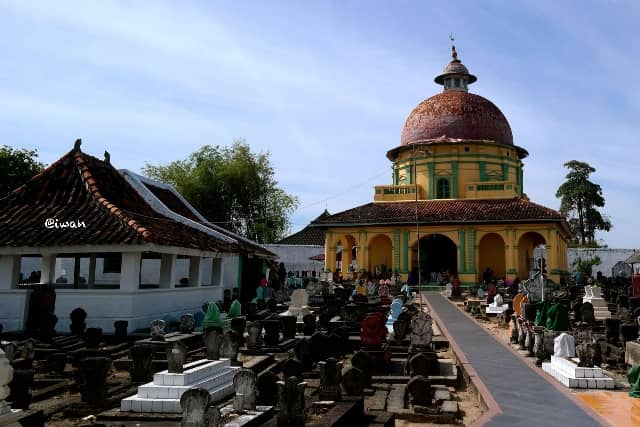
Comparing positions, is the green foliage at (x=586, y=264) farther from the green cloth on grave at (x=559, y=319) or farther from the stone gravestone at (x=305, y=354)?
the stone gravestone at (x=305, y=354)

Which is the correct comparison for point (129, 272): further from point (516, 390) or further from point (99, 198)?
point (516, 390)

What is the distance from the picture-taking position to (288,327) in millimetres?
15289

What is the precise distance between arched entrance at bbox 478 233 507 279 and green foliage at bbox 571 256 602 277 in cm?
1002

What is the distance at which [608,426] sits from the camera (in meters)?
7.04

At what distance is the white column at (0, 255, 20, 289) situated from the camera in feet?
49.7

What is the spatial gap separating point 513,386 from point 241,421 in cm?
499

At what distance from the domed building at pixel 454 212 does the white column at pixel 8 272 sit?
64.5 ft

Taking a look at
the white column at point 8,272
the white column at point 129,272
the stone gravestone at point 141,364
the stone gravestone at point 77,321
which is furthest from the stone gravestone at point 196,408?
the white column at point 8,272

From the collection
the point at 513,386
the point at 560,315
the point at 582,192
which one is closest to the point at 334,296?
the point at 560,315

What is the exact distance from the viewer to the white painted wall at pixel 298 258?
4412 centimetres

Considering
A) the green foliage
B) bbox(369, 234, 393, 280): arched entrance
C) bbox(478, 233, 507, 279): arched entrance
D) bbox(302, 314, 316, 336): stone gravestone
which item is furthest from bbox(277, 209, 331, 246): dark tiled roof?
bbox(302, 314, 316, 336): stone gravestone

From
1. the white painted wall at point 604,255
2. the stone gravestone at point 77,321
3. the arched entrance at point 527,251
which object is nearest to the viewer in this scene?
the stone gravestone at point 77,321

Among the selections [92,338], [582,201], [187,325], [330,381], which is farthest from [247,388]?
[582,201]

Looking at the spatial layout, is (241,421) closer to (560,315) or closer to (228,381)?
(228,381)
